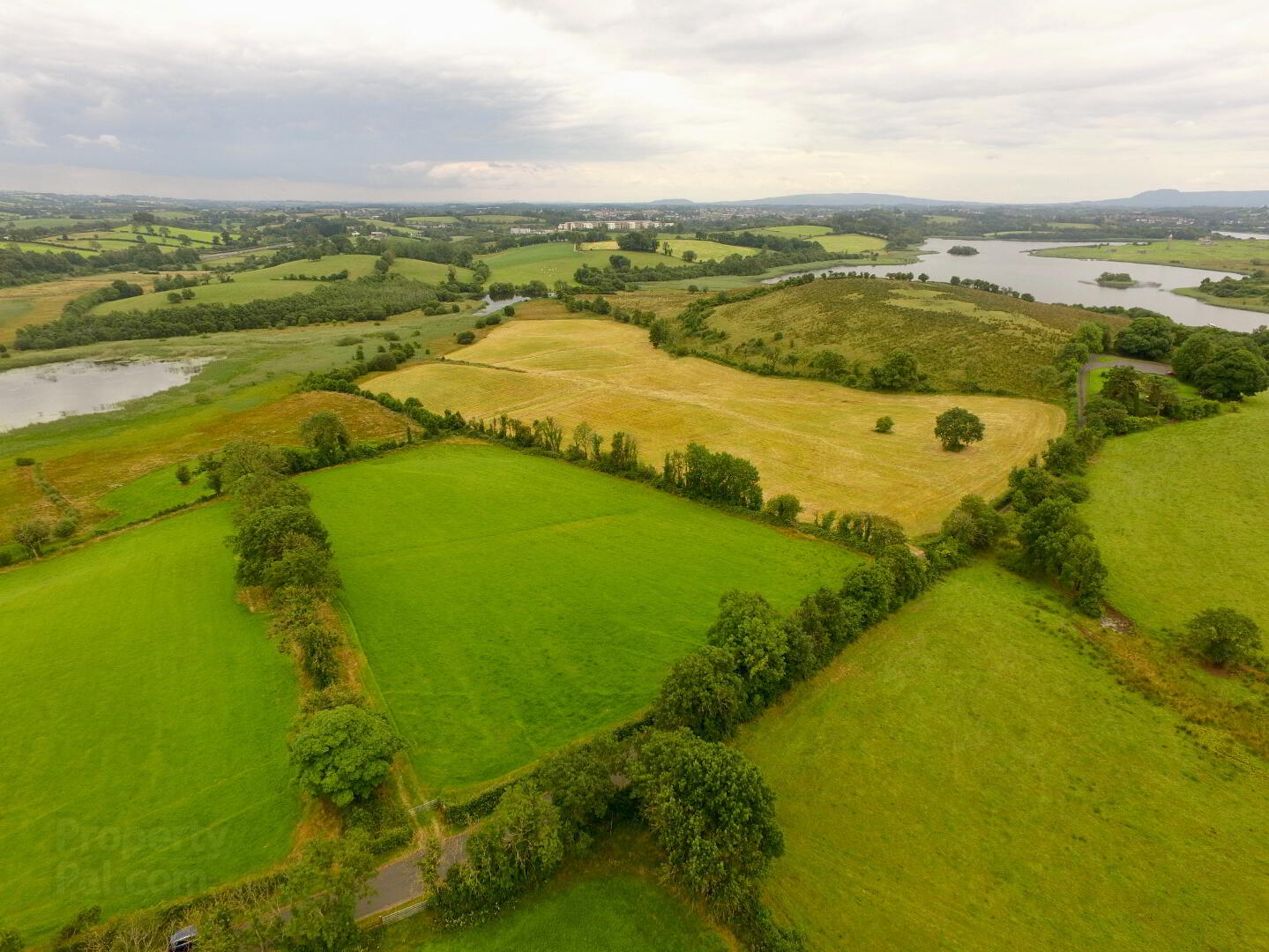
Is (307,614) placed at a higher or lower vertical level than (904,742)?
higher

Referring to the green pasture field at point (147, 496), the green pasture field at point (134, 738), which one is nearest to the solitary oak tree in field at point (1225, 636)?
the green pasture field at point (134, 738)

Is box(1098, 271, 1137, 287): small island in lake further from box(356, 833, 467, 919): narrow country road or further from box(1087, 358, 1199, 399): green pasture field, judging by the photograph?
box(356, 833, 467, 919): narrow country road

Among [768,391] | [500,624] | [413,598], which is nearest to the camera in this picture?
[500,624]

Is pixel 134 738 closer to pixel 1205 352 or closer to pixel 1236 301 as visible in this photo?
pixel 1205 352

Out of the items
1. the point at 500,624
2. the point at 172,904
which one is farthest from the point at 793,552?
the point at 172,904

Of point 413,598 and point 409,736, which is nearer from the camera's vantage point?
point 409,736

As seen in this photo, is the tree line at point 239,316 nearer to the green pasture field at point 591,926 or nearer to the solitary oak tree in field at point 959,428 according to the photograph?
the solitary oak tree in field at point 959,428

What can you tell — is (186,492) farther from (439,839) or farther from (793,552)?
(793,552)
